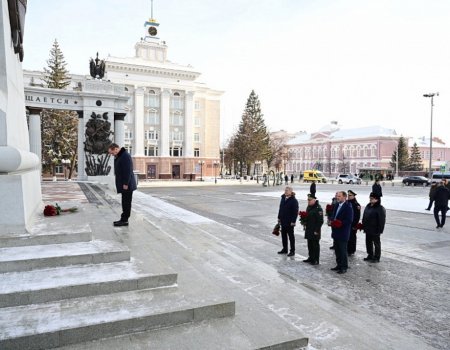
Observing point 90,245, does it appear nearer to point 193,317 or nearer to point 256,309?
point 193,317

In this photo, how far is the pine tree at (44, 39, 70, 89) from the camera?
42.6m

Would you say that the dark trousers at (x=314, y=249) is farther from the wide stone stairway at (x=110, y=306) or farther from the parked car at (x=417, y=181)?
the parked car at (x=417, y=181)

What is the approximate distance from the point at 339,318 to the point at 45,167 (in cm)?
4641

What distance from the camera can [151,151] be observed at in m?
58.7

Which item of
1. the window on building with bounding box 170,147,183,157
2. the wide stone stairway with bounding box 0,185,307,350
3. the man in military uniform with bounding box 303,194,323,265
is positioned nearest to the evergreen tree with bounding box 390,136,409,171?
the window on building with bounding box 170,147,183,157

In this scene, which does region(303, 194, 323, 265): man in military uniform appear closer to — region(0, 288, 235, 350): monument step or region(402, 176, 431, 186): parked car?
region(0, 288, 235, 350): monument step

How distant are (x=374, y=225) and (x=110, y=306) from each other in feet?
19.7

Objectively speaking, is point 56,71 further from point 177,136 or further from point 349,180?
point 349,180

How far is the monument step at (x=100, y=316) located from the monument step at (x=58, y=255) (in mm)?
739

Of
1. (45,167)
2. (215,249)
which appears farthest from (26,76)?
(215,249)

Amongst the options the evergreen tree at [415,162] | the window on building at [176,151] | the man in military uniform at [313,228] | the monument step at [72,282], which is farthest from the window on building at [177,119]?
the monument step at [72,282]

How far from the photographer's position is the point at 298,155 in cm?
9931

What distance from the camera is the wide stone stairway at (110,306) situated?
2.98 metres

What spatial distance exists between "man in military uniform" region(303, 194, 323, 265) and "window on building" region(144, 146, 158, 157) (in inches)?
2104
